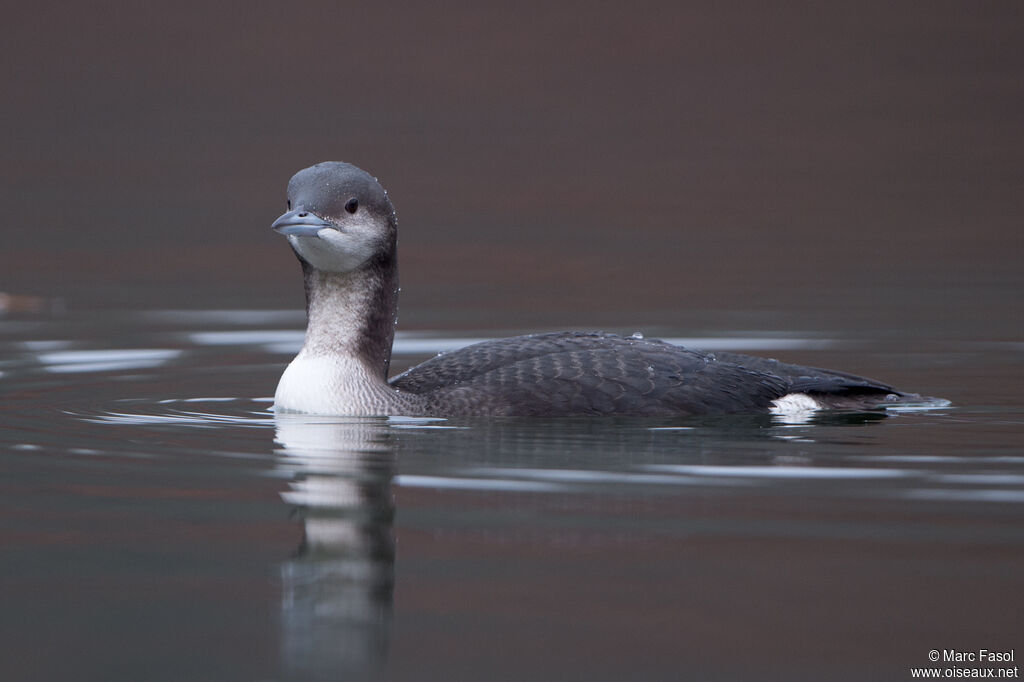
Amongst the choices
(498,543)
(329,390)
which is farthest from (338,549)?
(329,390)

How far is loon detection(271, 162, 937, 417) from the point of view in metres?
5.94

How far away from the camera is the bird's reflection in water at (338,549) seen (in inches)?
138

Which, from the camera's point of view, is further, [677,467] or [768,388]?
[768,388]

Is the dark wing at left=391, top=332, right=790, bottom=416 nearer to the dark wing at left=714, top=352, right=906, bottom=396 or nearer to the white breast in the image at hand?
the dark wing at left=714, top=352, right=906, bottom=396

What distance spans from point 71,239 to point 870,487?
963 cm

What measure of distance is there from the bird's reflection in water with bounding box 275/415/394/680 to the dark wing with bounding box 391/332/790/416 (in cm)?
36

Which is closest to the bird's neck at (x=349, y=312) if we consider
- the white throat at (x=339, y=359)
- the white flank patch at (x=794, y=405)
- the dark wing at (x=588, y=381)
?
the white throat at (x=339, y=359)

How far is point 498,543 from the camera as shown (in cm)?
427

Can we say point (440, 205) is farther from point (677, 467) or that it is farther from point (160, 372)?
point (677, 467)

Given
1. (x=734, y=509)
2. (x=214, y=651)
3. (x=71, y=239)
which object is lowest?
(x=214, y=651)

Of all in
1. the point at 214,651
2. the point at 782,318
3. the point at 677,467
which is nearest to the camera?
the point at 214,651

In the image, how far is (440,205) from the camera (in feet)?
52.2

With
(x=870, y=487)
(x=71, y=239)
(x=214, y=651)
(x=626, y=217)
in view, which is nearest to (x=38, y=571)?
(x=214, y=651)

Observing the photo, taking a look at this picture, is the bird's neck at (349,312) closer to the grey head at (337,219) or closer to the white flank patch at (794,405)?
Answer: the grey head at (337,219)
